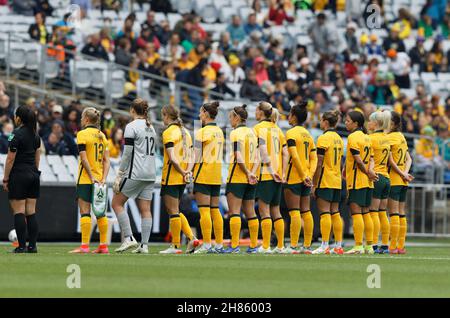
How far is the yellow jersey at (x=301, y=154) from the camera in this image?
2069 centimetres

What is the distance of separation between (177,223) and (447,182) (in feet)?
42.6

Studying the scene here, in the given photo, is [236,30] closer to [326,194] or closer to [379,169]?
[379,169]

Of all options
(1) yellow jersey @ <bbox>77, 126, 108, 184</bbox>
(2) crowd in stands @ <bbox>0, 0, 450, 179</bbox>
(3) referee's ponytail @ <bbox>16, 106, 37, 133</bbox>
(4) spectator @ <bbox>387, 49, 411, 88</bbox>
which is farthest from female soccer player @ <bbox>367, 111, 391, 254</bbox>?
(4) spectator @ <bbox>387, 49, 411, 88</bbox>

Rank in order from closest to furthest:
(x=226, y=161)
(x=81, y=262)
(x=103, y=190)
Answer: (x=81, y=262) < (x=103, y=190) < (x=226, y=161)

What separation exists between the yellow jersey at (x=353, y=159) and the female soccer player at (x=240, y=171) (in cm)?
154

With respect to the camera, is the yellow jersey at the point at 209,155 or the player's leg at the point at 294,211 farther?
the player's leg at the point at 294,211

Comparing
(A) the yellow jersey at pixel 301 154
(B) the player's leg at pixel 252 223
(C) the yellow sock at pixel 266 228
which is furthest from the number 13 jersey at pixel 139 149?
(A) the yellow jersey at pixel 301 154

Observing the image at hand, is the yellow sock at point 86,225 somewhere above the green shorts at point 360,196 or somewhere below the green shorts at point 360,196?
below

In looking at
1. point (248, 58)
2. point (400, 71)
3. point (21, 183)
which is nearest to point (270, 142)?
point (21, 183)

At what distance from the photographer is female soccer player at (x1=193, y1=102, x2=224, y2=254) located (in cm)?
2005

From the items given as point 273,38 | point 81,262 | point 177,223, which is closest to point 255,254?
point 177,223

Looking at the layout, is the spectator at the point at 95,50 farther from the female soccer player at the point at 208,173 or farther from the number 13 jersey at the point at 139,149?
the number 13 jersey at the point at 139,149
